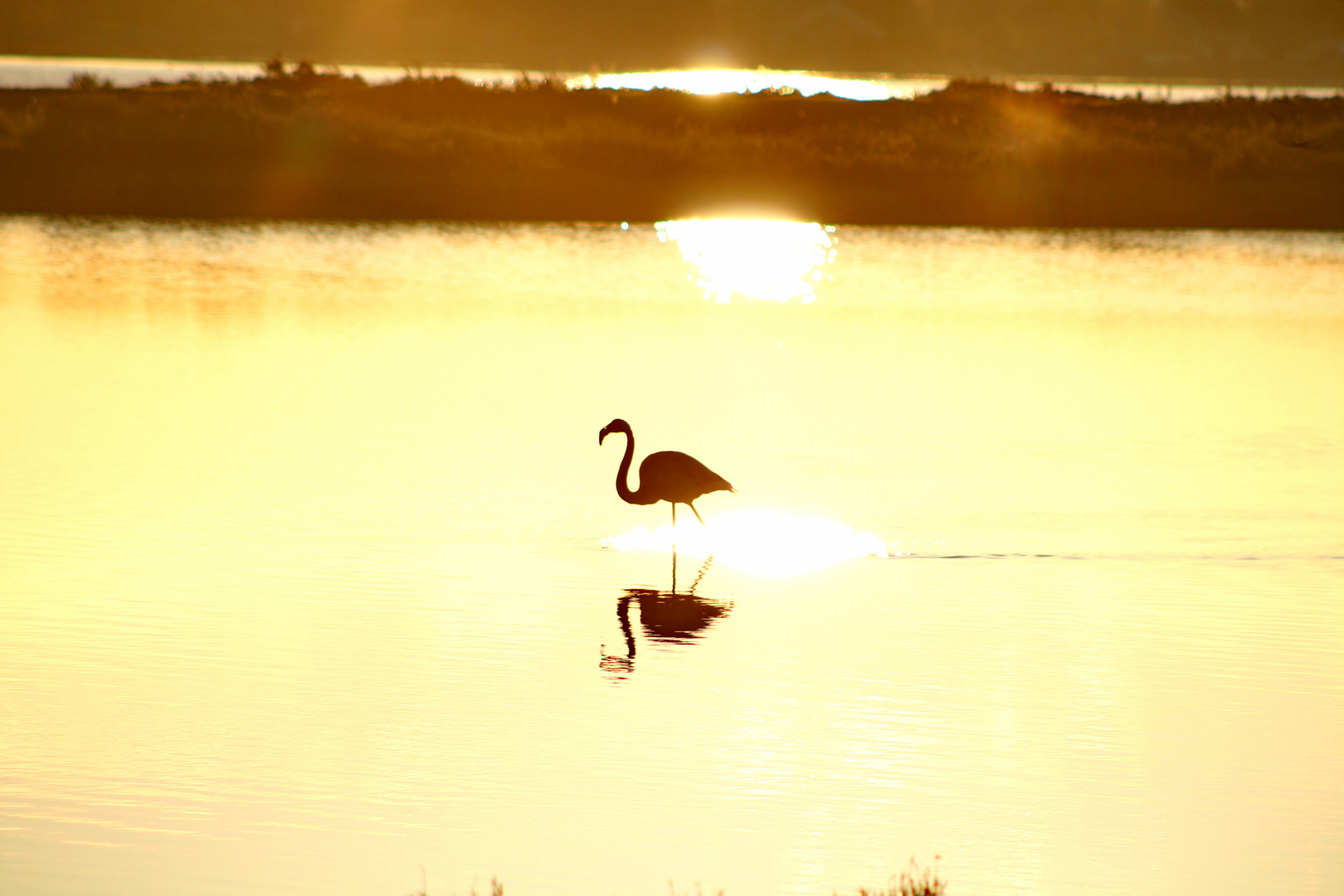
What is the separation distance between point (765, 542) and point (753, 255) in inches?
1073

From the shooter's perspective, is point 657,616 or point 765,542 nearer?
point 657,616

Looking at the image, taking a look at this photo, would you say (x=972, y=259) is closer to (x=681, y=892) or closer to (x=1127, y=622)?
(x=1127, y=622)

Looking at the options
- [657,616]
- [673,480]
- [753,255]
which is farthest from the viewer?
[753,255]

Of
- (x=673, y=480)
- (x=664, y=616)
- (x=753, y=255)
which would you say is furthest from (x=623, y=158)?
(x=664, y=616)

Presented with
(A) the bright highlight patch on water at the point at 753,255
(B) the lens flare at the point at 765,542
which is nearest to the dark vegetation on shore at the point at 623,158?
(A) the bright highlight patch on water at the point at 753,255

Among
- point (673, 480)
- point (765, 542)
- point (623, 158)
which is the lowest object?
point (765, 542)

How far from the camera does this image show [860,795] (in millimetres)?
8391

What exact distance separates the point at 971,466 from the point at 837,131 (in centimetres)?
3442

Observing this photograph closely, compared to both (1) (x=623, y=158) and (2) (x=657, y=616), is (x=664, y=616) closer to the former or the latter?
(2) (x=657, y=616)

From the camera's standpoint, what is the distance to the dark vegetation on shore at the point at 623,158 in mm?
45094

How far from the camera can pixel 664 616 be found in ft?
38.5

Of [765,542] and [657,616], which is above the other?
[765,542]

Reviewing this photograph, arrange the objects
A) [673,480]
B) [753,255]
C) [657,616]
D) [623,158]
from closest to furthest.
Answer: [657,616]
[673,480]
[753,255]
[623,158]

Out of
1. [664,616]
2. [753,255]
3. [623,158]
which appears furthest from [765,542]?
[623,158]
